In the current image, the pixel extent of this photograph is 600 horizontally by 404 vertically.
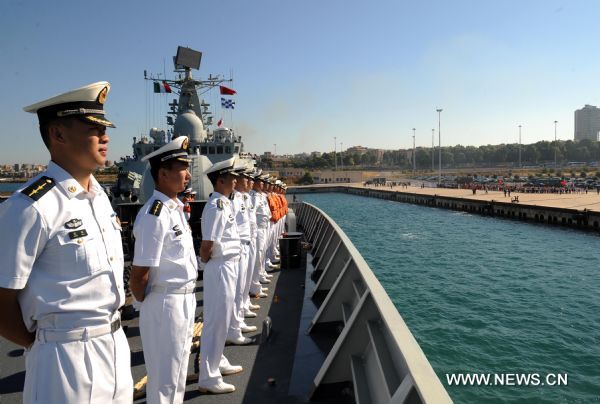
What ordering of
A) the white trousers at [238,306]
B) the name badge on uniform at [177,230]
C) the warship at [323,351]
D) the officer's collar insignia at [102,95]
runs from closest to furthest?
the officer's collar insignia at [102,95] < the warship at [323,351] < the name badge on uniform at [177,230] < the white trousers at [238,306]

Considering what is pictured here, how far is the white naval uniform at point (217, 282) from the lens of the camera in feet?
12.1

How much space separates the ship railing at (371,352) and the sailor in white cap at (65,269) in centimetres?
136

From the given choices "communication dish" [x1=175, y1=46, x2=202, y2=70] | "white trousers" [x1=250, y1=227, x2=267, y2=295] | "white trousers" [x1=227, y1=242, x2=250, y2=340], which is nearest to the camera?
"white trousers" [x1=227, y1=242, x2=250, y2=340]

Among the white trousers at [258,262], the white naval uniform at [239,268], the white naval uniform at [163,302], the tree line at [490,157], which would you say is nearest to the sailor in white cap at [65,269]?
the white naval uniform at [163,302]

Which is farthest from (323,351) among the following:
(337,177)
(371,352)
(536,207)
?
(337,177)

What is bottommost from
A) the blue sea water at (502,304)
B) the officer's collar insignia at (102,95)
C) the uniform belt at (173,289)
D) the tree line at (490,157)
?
the blue sea water at (502,304)

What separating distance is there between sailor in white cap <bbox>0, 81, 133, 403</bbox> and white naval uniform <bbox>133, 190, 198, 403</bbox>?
2.82 ft

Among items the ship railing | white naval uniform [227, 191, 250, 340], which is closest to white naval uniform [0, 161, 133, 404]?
the ship railing

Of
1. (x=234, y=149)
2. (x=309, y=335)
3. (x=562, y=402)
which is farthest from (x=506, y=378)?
(x=234, y=149)

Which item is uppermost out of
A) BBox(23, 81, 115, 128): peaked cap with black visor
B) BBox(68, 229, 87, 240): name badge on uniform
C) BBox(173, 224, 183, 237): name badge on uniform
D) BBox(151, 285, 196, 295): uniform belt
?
BBox(23, 81, 115, 128): peaked cap with black visor

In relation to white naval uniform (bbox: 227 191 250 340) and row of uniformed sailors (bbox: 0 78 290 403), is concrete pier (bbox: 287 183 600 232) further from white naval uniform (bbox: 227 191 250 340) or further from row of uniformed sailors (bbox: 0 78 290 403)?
row of uniformed sailors (bbox: 0 78 290 403)

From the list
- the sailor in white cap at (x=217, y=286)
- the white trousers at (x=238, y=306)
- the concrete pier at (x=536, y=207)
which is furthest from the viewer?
the concrete pier at (x=536, y=207)

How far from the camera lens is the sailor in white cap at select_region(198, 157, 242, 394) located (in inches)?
142

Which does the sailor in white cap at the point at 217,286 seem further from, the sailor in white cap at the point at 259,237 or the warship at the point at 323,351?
the sailor in white cap at the point at 259,237
